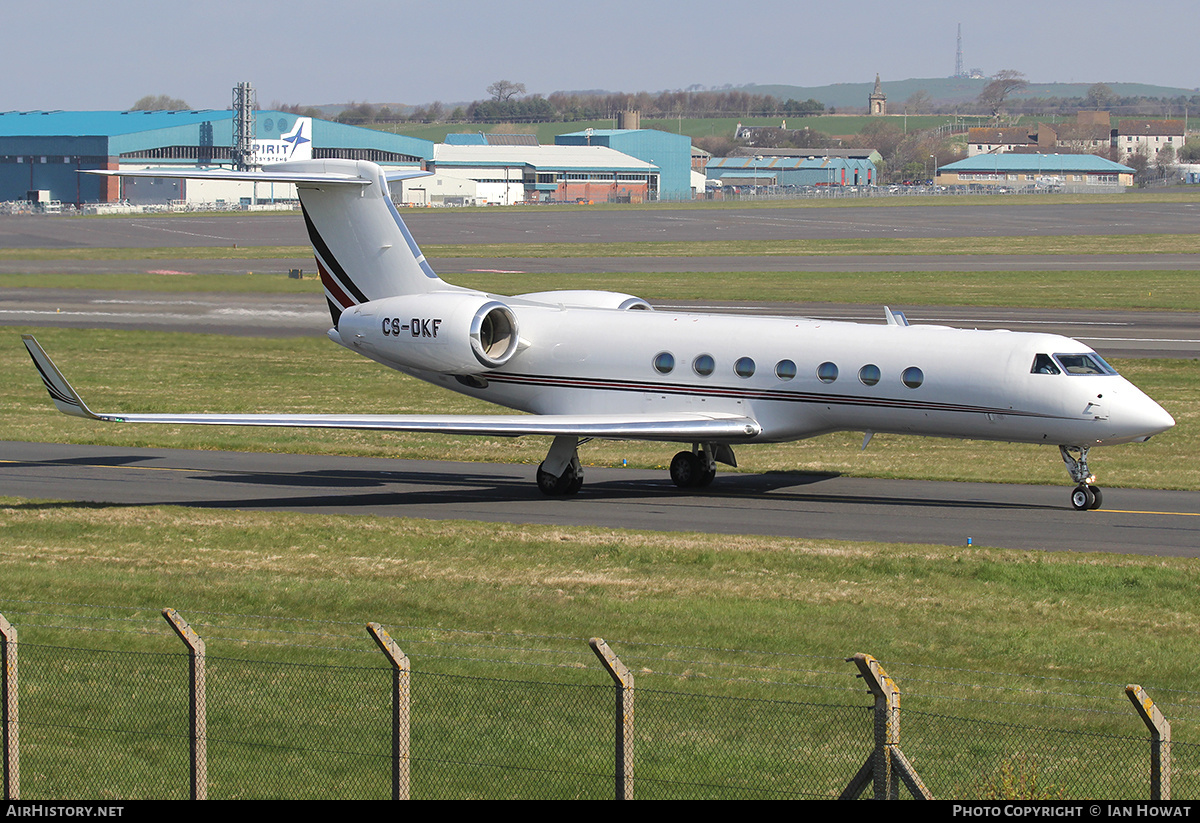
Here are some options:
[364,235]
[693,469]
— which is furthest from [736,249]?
[693,469]

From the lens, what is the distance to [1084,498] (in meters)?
24.1

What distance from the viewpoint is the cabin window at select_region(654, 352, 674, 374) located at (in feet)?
86.9

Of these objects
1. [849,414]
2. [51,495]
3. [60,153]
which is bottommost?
[51,495]

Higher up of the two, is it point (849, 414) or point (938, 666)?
point (849, 414)

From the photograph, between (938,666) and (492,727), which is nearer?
(492,727)

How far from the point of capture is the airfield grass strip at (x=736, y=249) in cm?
8694

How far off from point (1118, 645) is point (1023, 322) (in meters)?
38.6

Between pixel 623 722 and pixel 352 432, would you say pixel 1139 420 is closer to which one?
pixel 623 722

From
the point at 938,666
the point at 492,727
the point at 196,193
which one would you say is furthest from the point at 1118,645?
the point at 196,193

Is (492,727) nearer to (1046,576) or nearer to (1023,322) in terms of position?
(1046,576)

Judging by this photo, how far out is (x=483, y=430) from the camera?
81.9 ft

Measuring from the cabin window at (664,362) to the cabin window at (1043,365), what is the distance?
645 centimetres

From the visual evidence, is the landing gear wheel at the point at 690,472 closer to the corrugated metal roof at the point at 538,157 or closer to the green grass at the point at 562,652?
the green grass at the point at 562,652

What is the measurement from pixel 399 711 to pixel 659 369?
1709 cm
